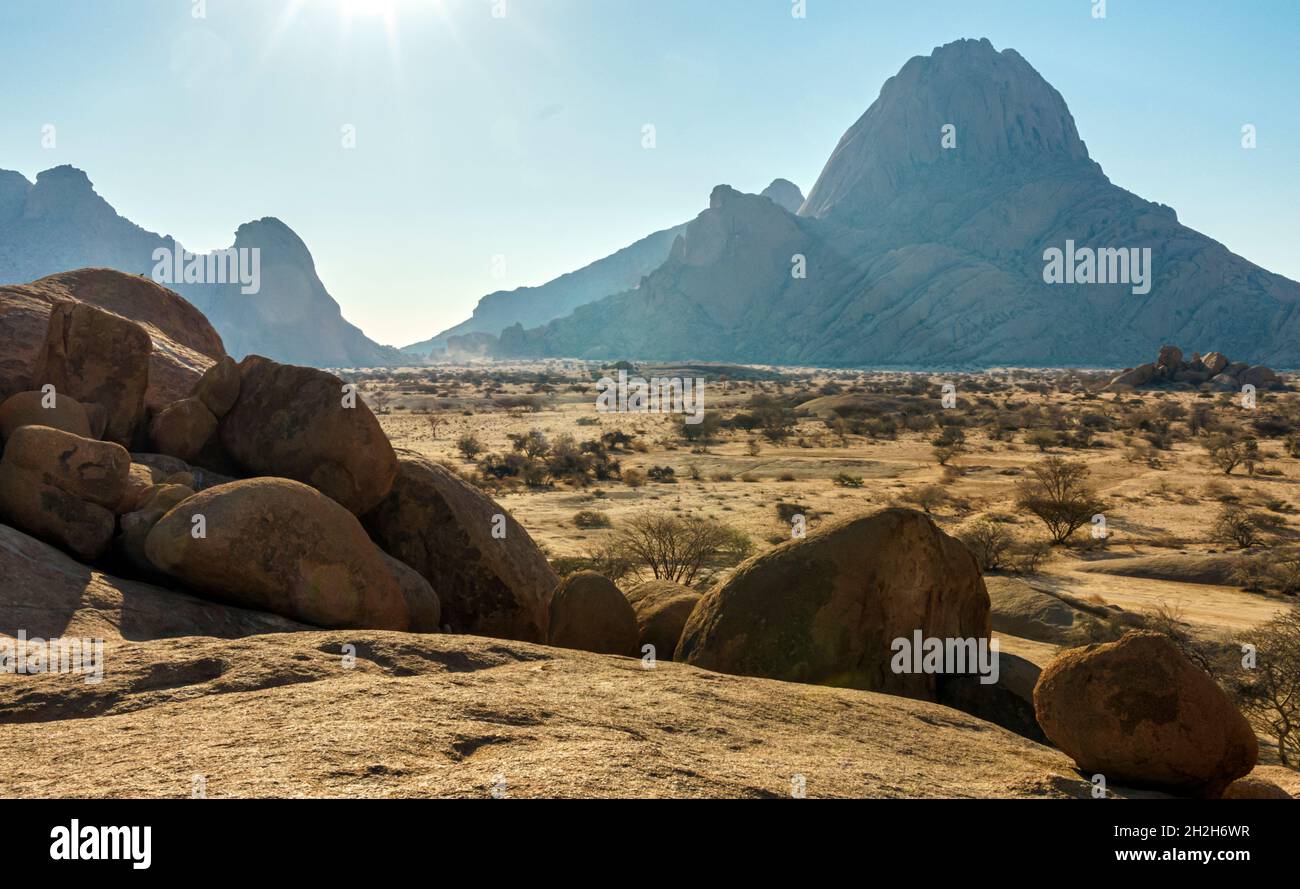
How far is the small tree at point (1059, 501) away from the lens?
62.0 ft

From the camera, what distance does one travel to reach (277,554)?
6.45m

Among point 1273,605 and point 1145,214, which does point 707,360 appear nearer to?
point 1145,214

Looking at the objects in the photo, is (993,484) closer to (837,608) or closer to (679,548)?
(679,548)

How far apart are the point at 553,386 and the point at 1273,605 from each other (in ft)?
208

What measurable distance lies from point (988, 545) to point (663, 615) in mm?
9527

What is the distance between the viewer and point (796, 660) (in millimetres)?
6680

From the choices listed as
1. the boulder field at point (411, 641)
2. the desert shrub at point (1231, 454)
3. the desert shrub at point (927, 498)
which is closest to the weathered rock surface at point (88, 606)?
→ the boulder field at point (411, 641)

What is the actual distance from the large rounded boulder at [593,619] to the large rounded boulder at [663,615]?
1.04ft

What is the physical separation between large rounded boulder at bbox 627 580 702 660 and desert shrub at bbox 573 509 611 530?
32.3ft

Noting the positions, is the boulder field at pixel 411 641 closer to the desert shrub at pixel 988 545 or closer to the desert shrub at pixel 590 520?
the desert shrub at pixel 988 545

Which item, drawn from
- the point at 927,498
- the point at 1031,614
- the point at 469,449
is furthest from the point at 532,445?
the point at 1031,614

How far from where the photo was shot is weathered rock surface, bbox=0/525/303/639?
207 inches

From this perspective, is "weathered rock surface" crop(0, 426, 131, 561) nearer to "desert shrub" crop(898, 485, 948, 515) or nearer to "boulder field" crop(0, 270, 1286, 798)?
"boulder field" crop(0, 270, 1286, 798)
